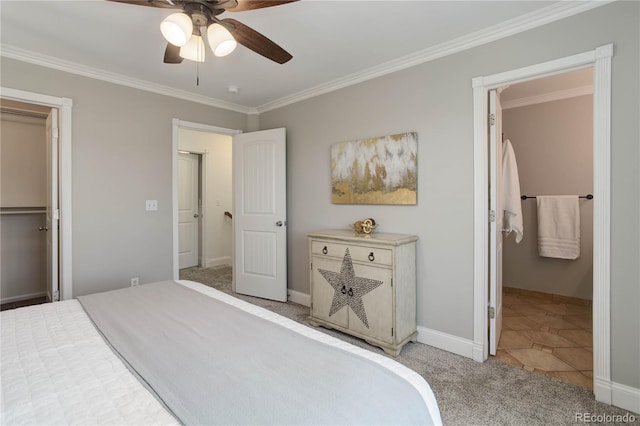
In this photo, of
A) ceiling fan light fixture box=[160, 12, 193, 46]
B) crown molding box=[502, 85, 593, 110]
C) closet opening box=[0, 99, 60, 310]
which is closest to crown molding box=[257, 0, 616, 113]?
ceiling fan light fixture box=[160, 12, 193, 46]

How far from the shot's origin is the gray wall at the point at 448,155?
180 cm

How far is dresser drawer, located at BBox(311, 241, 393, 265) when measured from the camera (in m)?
2.44

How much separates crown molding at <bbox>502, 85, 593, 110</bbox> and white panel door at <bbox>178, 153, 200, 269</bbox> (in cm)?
491

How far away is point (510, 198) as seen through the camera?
2.85m

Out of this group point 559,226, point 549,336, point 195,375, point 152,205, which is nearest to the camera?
point 195,375

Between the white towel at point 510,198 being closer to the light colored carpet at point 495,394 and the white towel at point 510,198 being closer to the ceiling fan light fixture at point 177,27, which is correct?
the light colored carpet at point 495,394

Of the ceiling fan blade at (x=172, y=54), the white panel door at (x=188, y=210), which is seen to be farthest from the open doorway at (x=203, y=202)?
the ceiling fan blade at (x=172, y=54)

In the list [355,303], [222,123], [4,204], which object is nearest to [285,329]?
[355,303]

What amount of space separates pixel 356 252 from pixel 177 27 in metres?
1.91

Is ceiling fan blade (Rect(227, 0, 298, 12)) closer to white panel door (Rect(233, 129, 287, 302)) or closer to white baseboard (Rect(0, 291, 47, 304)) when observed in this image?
white panel door (Rect(233, 129, 287, 302))

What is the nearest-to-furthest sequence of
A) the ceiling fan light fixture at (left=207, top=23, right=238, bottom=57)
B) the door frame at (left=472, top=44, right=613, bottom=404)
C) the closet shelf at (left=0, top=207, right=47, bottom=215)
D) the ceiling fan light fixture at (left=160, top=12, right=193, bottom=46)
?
→ the ceiling fan light fixture at (left=160, top=12, right=193, bottom=46)
the ceiling fan light fixture at (left=207, top=23, right=238, bottom=57)
the door frame at (left=472, top=44, right=613, bottom=404)
the closet shelf at (left=0, top=207, right=47, bottom=215)

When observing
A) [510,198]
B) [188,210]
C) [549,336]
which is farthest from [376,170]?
[188,210]

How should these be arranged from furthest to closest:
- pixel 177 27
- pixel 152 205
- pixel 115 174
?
pixel 152 205 → pixel 115 174 → pixel 177 27

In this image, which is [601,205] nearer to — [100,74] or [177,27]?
[177,27]
